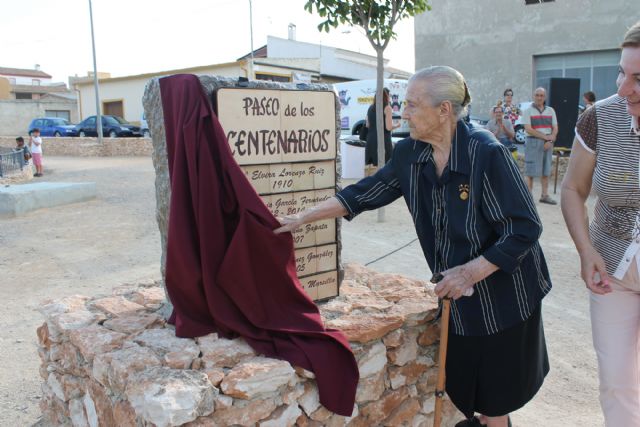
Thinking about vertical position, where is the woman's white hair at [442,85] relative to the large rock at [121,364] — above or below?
above

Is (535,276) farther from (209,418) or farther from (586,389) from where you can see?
(586,389)

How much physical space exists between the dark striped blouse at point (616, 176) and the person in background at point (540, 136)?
7.10 meters

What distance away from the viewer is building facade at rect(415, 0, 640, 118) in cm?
2016

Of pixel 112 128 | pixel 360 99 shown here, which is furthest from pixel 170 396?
pixel 112 128

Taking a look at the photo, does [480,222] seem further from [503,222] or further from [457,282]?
[457,282]

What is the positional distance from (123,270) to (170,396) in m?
4.33

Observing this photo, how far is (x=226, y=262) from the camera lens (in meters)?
2.46

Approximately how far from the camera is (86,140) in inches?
1021

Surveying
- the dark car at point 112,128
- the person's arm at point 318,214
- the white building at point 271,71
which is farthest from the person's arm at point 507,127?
the dark car at point 112,128

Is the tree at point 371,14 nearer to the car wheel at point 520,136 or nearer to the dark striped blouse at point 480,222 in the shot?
the dark striped blouse at point 480,222

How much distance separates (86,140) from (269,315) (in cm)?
2577

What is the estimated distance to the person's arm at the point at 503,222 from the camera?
84.7 inches

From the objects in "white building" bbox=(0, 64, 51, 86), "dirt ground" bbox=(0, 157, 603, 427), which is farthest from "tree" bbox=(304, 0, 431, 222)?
"white building" bbox=(0, 64, 51, 86)

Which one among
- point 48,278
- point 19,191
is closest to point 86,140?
point 19,191
